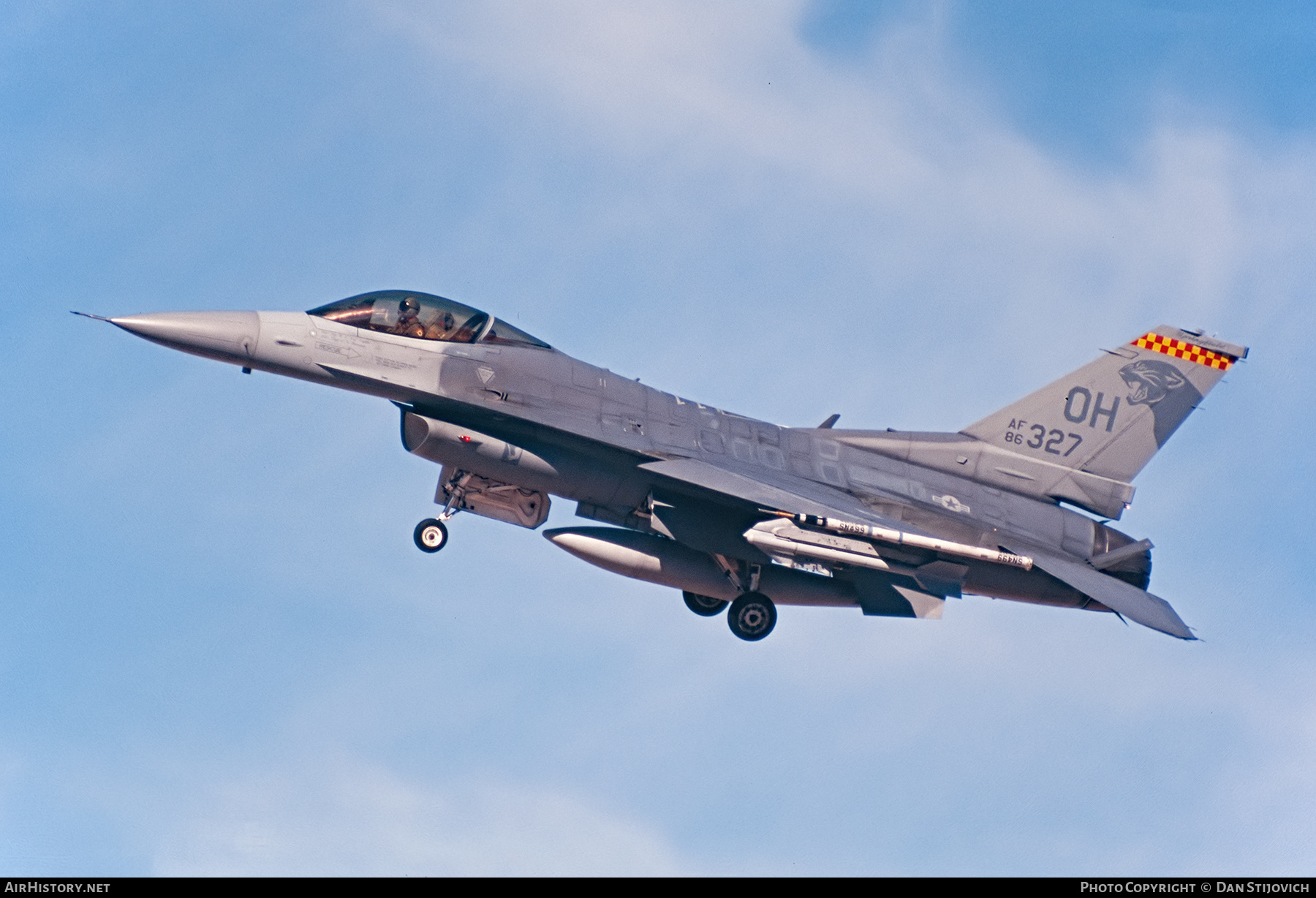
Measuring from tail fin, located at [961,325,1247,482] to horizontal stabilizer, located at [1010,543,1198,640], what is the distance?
197cm

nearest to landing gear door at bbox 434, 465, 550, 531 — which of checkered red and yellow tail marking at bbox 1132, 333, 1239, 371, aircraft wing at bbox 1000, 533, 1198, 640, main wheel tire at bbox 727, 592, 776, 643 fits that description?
main wheel tire at bbox 727, 592, 776, 643

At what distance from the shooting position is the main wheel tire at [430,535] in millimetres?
17141

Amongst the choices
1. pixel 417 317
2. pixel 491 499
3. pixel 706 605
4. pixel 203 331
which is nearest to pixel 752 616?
pixel 706 605

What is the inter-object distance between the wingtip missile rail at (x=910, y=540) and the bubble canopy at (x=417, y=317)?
4221 mm

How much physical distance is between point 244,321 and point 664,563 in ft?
19.3

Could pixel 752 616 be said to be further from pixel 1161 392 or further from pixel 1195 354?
pixel 1195 354

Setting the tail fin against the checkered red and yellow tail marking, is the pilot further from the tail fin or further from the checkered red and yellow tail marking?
the checkered red and yellow tail marking

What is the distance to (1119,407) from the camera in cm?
2050

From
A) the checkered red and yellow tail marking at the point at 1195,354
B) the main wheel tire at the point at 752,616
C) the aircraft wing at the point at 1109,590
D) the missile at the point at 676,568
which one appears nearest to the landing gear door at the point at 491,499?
the missile at the point at 676,568

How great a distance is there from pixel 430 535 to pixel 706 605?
430cm

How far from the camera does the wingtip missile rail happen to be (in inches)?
661
